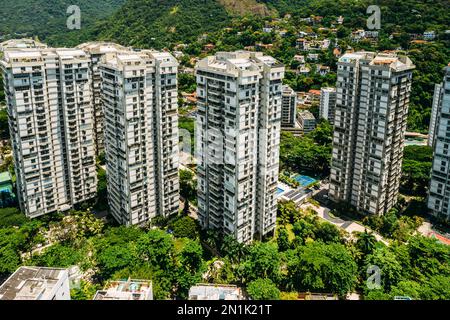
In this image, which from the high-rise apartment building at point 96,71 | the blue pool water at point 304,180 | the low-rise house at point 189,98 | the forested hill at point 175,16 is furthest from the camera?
the forested hill at point 175,16

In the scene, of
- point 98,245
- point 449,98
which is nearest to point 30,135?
point 98,245

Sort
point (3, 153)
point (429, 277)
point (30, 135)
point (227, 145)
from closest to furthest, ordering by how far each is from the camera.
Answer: point (429, 277)
point (227, 145)
point (30, 135)
point (3, 153)

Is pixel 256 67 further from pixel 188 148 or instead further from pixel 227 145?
pixel 188 148

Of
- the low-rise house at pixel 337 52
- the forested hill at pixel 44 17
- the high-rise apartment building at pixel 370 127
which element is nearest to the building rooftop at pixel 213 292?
the high-rise apartment building at pixel 370 127

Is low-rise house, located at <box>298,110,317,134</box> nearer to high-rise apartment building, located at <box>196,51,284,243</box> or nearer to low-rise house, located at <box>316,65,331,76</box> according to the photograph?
low-rise house, located at <box>316,65,331,76</box>

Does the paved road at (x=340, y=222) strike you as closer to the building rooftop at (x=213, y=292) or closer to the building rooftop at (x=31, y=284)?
the building rooftop at (x=213, y=292)

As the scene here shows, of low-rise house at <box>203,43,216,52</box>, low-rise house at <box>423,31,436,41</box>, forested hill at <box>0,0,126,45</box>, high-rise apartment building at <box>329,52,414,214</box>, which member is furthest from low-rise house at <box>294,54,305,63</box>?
forested hill at <box>0,0,126,45</box>
